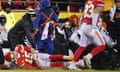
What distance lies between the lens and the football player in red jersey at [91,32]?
1211 cm

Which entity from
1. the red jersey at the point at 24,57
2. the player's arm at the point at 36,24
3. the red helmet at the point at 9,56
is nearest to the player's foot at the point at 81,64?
the red jersey at the point at 24,57

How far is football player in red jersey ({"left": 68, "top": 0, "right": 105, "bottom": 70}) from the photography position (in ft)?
39.7

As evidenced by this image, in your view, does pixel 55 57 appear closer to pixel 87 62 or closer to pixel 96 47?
pixel 87 62

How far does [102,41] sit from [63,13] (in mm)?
1308

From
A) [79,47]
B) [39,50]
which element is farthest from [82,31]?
[39,50]

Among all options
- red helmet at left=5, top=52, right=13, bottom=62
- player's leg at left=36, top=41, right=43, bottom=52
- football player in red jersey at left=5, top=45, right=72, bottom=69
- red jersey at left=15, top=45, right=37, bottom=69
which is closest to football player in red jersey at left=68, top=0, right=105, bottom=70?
football player in red jersey at left=5, top=45, right=72, bottom=69

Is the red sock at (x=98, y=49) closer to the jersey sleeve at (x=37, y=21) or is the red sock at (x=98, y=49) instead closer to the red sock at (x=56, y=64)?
the red sock at (x=56, y=64)

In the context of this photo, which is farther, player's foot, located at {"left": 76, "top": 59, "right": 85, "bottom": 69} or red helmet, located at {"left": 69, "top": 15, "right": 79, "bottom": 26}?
red helmet, located at {"left": 69, "top": 15, "right": 79, "bottom": 26}

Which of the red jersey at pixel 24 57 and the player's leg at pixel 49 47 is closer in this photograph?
the red jersey at pixel 24 57

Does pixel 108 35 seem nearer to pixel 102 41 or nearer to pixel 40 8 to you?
pixel 102 41

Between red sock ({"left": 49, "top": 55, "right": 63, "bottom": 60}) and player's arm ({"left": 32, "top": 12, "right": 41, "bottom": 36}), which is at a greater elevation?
player's arm ({"left": 32, "top": 12, "right": 41, "bottom": 36})

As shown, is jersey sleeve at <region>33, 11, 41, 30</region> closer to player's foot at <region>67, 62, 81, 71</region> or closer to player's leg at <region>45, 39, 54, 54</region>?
player's leg at <region>45, 39, 54, 54</region>

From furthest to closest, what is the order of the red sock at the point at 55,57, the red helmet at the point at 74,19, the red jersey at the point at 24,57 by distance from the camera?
the red helmet at the point at 74,19 < the red sock at the point at 55,57 < the red jersey at the point at 24,57

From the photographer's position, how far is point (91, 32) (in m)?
12.2
